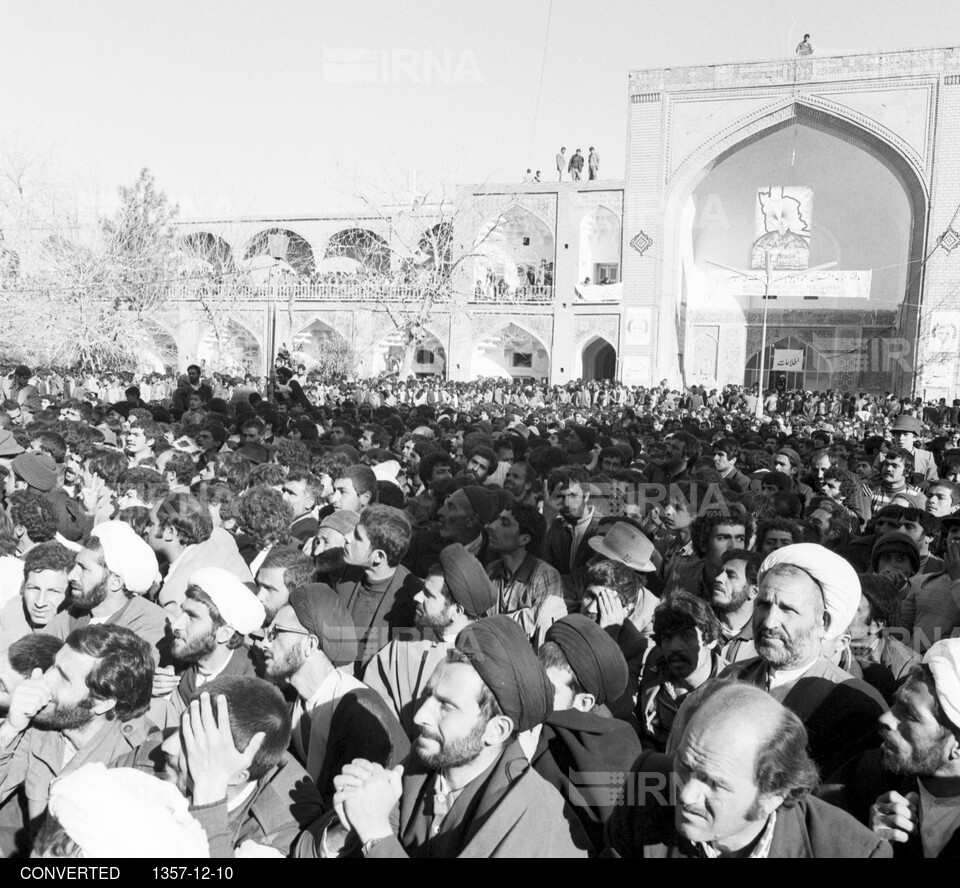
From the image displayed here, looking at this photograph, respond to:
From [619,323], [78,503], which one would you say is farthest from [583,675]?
[619,323]

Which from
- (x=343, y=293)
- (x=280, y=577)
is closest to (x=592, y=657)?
(x=280, y=577)

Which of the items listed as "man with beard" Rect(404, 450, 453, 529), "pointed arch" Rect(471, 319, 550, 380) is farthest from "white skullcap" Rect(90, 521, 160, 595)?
"pointed arch" Rect(471, 319, 550, 380)

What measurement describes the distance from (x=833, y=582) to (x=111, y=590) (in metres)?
2.74

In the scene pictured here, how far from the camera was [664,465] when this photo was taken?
739 centimetres

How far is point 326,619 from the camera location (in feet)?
9.95

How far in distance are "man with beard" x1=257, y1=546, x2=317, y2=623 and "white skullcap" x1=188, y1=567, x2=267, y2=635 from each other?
0.23 meters

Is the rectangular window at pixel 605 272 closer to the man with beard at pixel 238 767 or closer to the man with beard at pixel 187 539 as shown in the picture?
the man with beard at pixel 187 539

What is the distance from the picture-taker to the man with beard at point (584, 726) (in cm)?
246

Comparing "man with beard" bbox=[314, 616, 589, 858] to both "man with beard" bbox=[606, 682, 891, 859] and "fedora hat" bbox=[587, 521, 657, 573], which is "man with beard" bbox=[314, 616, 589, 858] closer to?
"man with beard" bbox=[606, 682, 891, 859]

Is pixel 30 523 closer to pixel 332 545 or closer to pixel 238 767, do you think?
pixel 332 545

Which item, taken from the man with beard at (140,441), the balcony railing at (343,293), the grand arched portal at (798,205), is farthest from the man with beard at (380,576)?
the balcony railing at (343,293)

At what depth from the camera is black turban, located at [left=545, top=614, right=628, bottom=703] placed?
261cm
